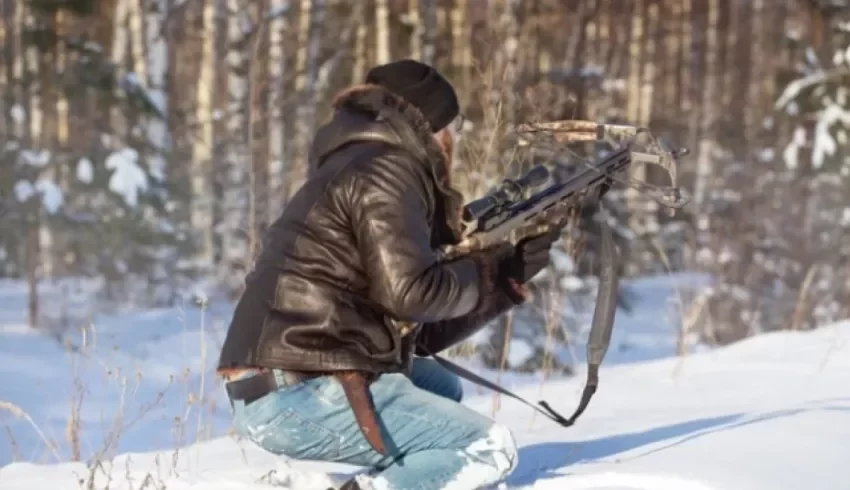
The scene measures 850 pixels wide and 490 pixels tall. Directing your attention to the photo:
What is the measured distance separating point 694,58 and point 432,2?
1173 cm

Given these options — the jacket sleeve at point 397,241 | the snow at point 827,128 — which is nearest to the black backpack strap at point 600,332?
the jacket sleeve at point 397,241

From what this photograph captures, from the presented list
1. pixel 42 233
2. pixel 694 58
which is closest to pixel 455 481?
pixel 42 233

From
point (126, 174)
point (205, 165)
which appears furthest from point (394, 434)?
point (205, 165)

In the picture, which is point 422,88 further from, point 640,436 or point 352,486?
point 640,436

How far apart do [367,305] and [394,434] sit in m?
0.36

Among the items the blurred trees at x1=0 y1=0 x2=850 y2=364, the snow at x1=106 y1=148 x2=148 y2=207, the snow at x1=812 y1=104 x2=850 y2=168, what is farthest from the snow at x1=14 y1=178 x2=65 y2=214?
the snow at x1=812 y1=104 x2=850 y2=168

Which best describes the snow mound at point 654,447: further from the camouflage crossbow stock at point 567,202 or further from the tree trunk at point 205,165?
the tree trunk at point 205,165

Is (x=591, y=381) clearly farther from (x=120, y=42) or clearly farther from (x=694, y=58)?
(x=694, y=58)

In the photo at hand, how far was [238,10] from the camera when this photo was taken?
14227mm

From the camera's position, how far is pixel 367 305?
8.67ft

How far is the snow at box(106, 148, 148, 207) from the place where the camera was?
11.5 metres

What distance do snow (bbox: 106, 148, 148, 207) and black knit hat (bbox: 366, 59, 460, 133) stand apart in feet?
30.3

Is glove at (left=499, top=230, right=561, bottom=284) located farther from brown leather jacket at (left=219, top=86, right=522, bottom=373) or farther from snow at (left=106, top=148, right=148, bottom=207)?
snow at (left=106, top=148, right=148, bottom=207)

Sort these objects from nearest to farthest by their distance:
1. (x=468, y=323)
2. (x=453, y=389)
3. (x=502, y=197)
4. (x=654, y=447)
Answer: (x=502, y=197), (x=468, y=323), (x=453, y=389), (x=654, y=447)
